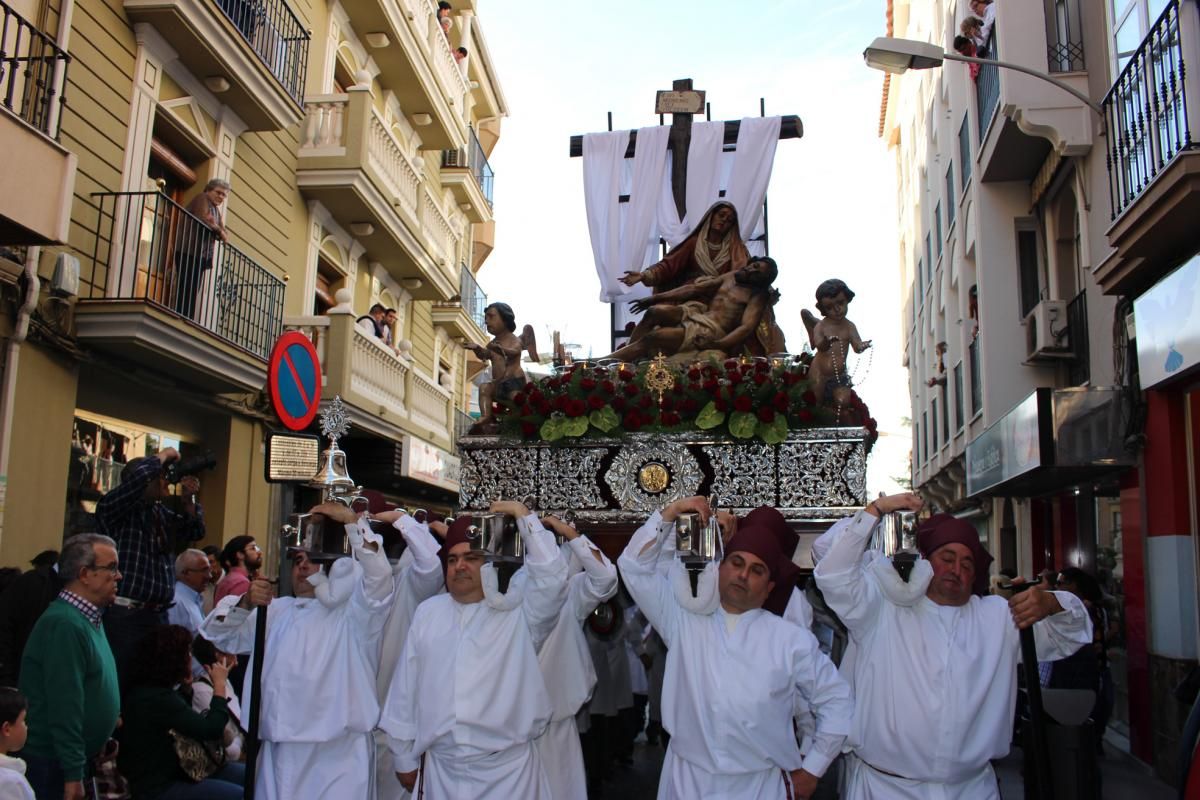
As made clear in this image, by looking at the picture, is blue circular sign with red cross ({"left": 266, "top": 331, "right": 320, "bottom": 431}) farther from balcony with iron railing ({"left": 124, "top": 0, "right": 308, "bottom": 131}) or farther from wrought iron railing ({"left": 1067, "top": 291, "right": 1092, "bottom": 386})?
wrought iron railing ({"left": 1067, "top": 291, "right": 1092, "bottom": 386})

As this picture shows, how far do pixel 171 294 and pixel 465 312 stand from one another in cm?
1180

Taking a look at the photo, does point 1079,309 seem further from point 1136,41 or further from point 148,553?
point 148,553

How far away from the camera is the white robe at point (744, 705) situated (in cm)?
389

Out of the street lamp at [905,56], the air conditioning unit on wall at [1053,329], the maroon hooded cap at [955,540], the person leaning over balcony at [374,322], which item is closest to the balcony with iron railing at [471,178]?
the person leaning over balcony at [374,322]

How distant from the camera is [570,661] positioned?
5.02 m

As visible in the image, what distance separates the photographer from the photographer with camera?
5.31m

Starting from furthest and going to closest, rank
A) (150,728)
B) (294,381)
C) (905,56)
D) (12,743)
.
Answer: (905,56) → (294,381) → (150,728) → (12,743)

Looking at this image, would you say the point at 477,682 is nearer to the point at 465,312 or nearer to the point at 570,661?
the point at 570,661

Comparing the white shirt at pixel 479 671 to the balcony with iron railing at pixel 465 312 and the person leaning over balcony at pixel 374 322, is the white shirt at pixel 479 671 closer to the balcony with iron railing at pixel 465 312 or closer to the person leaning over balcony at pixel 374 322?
the person leaning over balcony at pixel 374 322

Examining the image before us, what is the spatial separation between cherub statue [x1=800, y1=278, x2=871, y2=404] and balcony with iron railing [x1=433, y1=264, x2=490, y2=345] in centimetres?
1363

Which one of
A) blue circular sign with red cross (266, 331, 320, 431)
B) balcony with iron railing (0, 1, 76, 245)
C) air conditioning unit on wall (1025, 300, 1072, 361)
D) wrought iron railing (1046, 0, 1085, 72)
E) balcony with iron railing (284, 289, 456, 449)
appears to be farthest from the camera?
balcony with iron railing (284, 289, 456, 449)

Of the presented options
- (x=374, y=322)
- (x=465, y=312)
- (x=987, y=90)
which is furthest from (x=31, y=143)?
(x=465, y=312)

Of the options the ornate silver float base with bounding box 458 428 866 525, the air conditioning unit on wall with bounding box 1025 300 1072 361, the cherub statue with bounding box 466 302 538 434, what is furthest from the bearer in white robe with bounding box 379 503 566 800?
the air conditioning unit on wall with bounding box 1025 300 1072 361

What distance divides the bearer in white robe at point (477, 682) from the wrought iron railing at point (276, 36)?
26.3 feet
